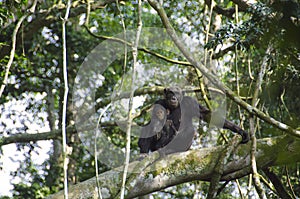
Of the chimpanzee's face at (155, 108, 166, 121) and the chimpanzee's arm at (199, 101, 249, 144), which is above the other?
the chimpanzee's face at (155, 108, 166, 121)

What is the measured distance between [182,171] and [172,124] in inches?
78.7

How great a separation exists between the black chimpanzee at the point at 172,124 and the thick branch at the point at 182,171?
1.51m

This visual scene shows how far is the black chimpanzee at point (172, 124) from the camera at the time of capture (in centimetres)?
618

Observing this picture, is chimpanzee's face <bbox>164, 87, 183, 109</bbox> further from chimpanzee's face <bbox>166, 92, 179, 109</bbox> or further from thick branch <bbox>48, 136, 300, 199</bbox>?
thick branch <bbox>48, 136, 300, 199</bbox>

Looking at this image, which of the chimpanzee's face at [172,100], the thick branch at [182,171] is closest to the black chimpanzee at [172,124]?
the chimpanzee's face at [172,100]

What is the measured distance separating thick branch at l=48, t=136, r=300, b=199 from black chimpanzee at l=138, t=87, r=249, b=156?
1511mm

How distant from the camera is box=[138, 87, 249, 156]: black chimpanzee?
6.18 m

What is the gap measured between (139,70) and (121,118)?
982 mm

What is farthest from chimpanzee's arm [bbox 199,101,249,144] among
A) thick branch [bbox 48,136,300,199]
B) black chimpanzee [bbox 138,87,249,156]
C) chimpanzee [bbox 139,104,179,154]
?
chimpanzee [bbox 139,104,179,154]

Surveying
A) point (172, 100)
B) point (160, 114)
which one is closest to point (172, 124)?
point (160, 114)

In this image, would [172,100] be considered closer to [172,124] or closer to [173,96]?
[173,96]

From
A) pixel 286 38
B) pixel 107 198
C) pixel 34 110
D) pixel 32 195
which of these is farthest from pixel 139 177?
pixel 34 110

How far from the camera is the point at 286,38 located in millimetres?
1360

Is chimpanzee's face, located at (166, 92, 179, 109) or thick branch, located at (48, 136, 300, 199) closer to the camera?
thick branch, located at (48, 136, 300, 199)
